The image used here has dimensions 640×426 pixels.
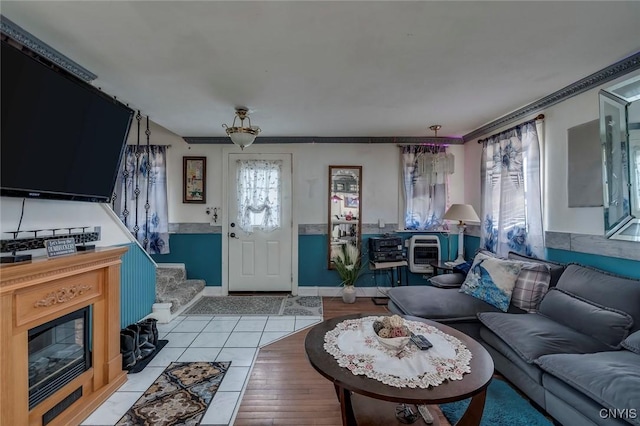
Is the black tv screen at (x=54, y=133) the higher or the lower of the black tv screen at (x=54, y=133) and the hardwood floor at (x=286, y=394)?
the higher

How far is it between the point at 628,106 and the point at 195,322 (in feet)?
14.0

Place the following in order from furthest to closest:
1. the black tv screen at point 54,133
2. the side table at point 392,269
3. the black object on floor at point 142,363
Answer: the side table at point 392,269 < the black object on floor at point 142,363 < the black tv screen at point 54,133

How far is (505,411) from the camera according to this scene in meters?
1.77

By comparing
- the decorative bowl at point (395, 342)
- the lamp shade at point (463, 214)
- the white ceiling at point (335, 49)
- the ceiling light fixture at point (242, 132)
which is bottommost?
the decorative bowl at point (395, 342)

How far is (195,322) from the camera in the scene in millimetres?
3211

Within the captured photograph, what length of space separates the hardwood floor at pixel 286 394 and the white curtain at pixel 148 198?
8.00 ft

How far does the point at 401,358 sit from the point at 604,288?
158 cm

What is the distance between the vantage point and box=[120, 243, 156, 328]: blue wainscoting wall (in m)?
2.59

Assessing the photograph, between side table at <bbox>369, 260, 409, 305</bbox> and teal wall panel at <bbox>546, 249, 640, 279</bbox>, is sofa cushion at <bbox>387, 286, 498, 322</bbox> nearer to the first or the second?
teal wall panel at <bbox>546, 249, 640, 279</bbox>

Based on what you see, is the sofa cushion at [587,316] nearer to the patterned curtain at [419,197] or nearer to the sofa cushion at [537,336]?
the sofa cushion at [537,336]

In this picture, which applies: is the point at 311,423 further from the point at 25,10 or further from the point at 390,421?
the point at 25,10

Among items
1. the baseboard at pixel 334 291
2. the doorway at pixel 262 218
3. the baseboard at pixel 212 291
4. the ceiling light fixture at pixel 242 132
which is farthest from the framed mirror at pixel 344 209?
the baseboard at pixel 212 291

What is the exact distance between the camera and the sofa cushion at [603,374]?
126 centimetres

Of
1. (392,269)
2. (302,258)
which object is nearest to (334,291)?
(302,258)
